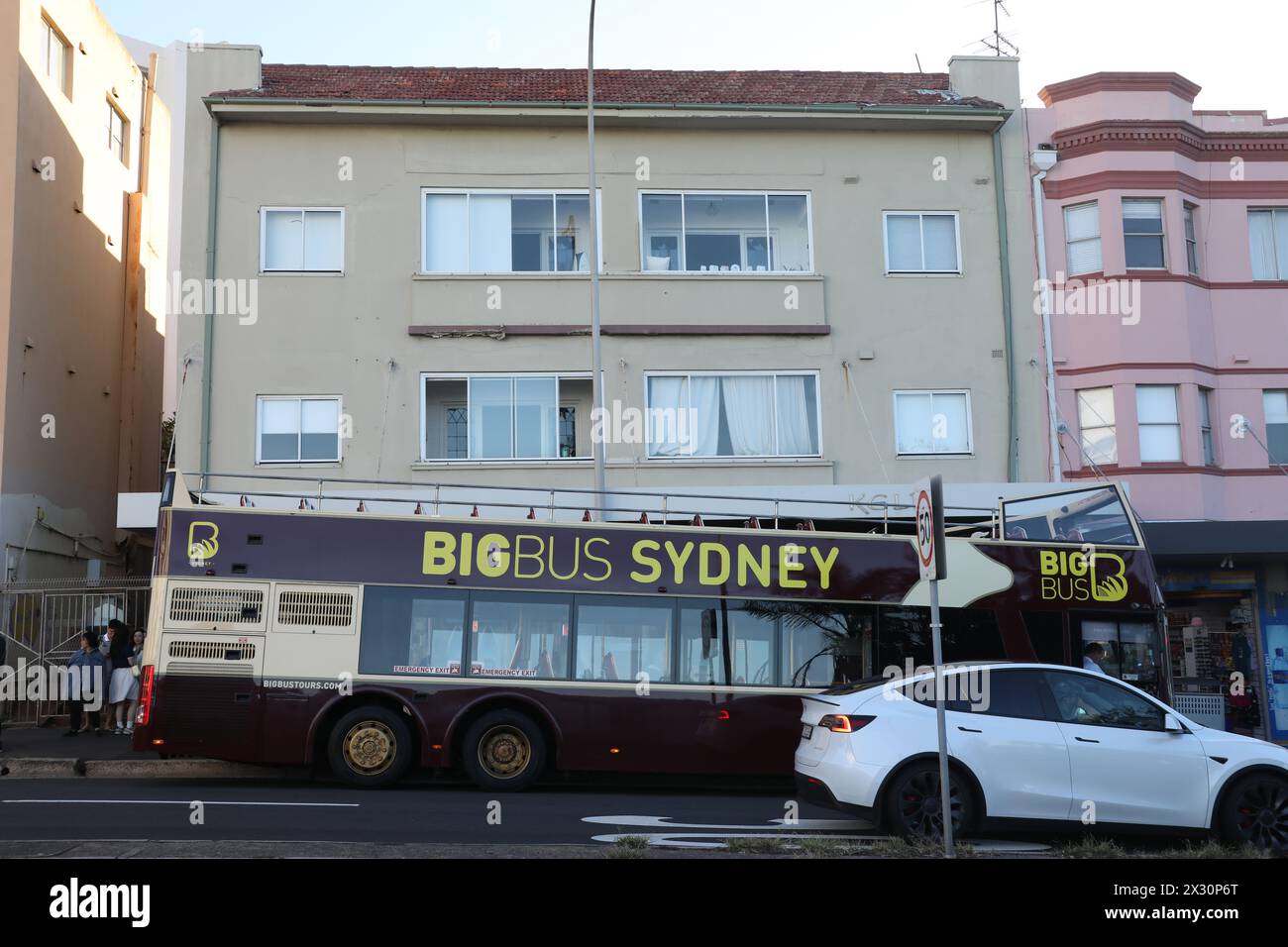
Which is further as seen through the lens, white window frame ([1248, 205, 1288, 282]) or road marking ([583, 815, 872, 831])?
white window frame ([1248, 205, 1288, 282])

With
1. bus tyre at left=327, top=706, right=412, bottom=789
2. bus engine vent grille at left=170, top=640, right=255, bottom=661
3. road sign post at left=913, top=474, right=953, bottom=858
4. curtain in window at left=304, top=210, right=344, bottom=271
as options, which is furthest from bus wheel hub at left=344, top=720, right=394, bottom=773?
curtain in window at left=304, top=210, right=344, bottom=271

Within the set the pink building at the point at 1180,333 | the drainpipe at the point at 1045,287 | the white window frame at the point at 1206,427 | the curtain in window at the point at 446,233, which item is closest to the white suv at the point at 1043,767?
the drainpipe at the point at 1045,287

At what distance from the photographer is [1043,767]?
34.3 feet

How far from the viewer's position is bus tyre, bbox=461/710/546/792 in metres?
13.8

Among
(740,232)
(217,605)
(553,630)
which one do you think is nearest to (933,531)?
(553,630)

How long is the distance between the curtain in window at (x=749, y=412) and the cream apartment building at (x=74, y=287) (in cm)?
1194

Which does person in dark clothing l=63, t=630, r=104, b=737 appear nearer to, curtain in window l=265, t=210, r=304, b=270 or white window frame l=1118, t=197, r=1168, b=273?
curtain in window l=265, t=210, r=304, b=270

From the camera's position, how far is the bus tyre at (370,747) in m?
13.7

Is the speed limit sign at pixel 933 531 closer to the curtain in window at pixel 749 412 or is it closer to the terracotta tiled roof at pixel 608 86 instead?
the curtain in window at pixel 749 412

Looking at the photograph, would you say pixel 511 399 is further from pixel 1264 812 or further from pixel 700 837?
pixel 1264 812

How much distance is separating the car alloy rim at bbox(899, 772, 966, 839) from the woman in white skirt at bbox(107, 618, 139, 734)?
12382mm

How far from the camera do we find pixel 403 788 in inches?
548
